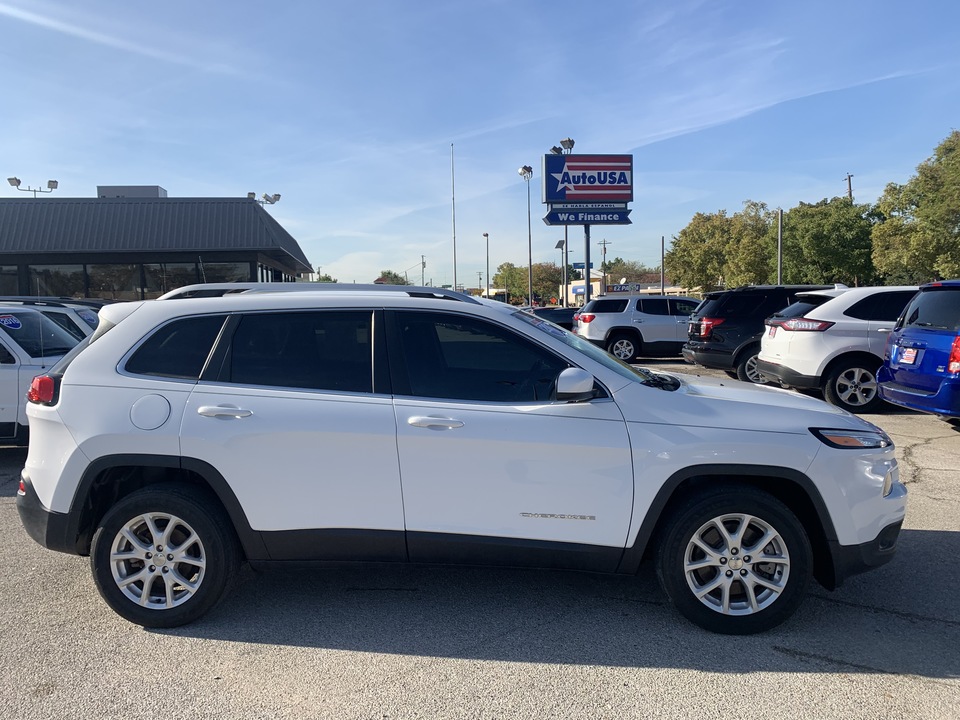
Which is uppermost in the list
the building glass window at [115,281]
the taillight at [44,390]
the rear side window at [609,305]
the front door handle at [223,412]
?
the building glass window at [115,281]

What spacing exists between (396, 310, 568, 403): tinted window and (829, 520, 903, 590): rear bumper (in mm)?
1623

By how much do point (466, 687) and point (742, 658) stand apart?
1.30 m

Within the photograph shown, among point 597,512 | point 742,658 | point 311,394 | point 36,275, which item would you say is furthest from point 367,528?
point 36,275

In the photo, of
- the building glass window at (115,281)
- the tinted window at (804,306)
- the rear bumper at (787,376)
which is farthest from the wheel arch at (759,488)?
the building glass window at (115,281)

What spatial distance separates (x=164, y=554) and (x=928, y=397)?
6.90 m

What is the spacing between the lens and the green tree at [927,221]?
29.2 m

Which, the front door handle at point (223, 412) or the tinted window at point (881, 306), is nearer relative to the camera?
the front door handle at point (223, 412)

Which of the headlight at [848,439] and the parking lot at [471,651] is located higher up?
the headlight at [848,439]

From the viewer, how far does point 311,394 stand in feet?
11.8

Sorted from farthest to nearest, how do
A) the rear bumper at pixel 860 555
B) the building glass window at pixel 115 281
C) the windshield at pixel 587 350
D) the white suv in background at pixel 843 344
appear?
the building glass window at pixel 115 281, the white suv in background at pixel 843 344, the windshield at pixel 587 350, the rear bumper at pixel 860 555

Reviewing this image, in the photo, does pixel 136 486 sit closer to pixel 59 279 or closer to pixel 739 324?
pixel 739 324

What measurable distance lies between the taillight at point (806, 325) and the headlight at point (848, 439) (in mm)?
6157

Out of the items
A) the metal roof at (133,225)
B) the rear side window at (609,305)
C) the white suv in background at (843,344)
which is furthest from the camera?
the metal roof at (133,225)

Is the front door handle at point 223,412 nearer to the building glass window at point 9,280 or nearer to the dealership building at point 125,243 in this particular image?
the dealership building at point 125,243
